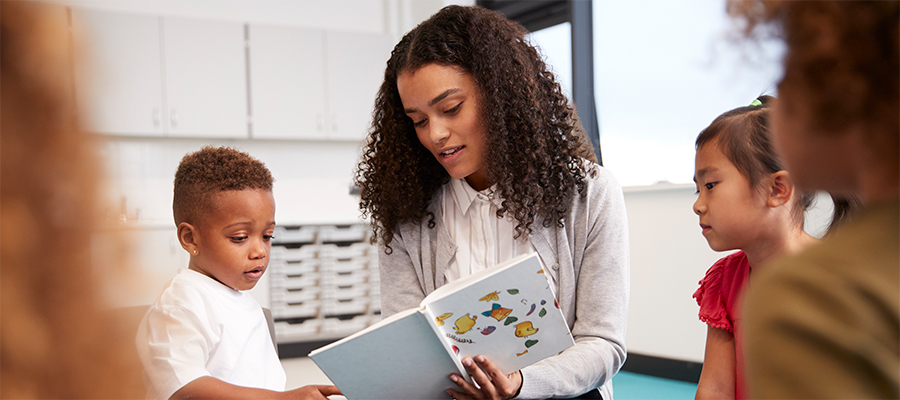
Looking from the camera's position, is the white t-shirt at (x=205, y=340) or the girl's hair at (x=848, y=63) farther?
the white t-shirt at (x=205, y=340)

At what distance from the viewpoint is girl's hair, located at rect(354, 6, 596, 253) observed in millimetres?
1329

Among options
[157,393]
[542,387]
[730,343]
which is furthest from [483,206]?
[157,393]

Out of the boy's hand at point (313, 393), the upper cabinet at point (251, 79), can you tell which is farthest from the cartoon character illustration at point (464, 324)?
the upper cabinet at point (251, 79)

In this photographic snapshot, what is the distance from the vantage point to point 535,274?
37.0 inches

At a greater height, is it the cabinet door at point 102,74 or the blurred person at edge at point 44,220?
the cabinet door at point 102,74

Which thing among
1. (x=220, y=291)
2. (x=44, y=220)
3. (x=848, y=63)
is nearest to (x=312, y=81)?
(x=220, y=291)

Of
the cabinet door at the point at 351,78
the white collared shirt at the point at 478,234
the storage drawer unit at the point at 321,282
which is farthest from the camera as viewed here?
the cabinet door at the point at 351,78

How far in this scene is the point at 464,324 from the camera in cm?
97

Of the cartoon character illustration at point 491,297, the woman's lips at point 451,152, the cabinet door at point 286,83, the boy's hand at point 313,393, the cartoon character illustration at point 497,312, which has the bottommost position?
the boy's hand at point 313,393

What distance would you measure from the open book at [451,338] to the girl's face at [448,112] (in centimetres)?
38

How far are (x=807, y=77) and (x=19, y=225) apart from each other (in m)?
0.45

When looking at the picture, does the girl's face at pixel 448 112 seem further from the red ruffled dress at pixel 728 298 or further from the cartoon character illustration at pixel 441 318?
the red ruffled dress at pixel 728 298

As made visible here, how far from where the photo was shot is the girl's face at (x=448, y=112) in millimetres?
1312

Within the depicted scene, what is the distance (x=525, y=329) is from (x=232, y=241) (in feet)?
2.12
